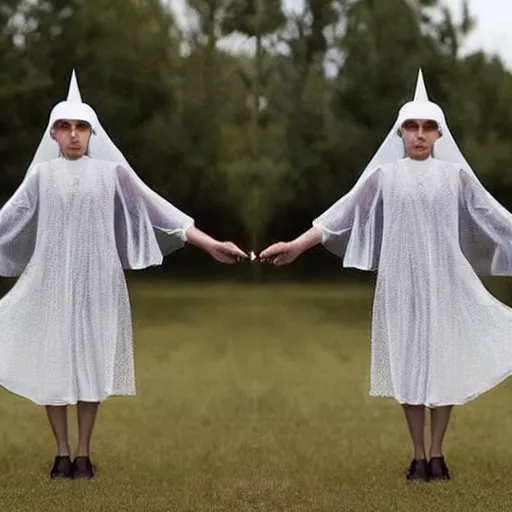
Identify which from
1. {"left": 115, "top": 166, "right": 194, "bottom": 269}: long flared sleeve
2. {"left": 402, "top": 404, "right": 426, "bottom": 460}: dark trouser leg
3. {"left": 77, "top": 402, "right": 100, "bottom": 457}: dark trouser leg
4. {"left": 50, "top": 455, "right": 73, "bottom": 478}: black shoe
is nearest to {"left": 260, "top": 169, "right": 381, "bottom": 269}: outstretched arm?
{"left": 115, "top": 166, "right": 194, "bottom": 269}: long flared sleeve

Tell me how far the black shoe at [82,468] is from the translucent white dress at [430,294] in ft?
4.68

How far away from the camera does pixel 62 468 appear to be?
498 cm

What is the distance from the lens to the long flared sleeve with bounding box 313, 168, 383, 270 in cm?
496

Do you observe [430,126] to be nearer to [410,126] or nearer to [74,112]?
[410,126]

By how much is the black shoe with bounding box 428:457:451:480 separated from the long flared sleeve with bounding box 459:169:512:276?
3.13 feet

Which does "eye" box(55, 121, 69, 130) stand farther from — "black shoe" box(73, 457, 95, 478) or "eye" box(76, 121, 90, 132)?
"black shoe" box(73, 457, 95, 478)

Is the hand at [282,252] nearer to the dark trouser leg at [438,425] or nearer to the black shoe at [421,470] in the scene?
the dark trouser leg at [438,425]

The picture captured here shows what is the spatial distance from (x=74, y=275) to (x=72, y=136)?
0.65 meters

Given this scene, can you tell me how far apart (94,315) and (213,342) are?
6.37 m

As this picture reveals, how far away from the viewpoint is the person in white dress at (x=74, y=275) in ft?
15.9

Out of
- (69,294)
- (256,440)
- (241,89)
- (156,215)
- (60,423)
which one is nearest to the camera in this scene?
(69,294)

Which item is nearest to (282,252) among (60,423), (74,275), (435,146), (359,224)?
(359,224)

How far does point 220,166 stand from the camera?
14.8 m

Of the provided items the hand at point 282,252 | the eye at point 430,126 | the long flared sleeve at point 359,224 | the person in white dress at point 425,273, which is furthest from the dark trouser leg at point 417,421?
the eye at point 430,126
